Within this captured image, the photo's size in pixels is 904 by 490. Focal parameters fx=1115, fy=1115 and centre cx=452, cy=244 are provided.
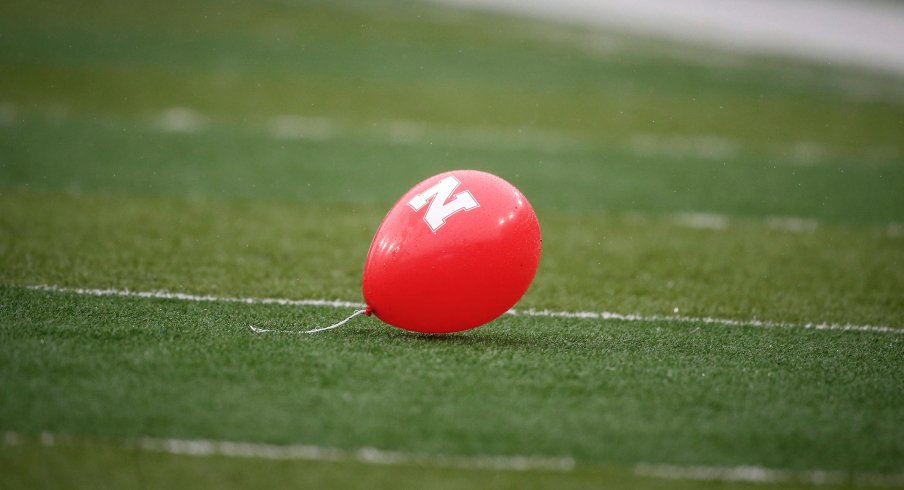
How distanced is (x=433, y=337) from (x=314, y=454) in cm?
113

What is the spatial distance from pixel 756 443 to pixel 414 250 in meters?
1.26

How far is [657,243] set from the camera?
19.6 ft

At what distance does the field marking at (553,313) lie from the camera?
14.4 feet

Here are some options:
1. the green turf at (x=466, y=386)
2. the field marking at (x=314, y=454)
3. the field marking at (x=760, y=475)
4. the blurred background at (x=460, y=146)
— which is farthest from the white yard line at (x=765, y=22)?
the field marking at (x=314, y=454)

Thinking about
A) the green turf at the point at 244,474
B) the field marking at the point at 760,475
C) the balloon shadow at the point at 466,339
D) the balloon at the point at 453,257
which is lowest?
the balloon shadow at the point at 466,339

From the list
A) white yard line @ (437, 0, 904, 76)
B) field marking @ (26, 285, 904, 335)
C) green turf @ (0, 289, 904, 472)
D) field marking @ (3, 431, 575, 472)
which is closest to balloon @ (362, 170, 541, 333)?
green turf @ (0, 289, 904, 472)

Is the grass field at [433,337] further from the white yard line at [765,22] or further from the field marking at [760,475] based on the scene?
the white yard line at [765,22]

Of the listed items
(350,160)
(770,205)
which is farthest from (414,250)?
(350,160)

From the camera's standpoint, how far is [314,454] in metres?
2.90

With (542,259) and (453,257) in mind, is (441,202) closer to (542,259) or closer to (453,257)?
(453,257)

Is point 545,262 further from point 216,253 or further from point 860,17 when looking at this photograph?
point 860,17

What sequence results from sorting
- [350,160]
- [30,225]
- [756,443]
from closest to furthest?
[756,443]
[30,225]
[350,160]

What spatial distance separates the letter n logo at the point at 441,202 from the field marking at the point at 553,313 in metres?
0.84

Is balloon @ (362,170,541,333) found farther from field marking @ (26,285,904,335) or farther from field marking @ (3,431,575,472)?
field marking @ (3,431,575,472)
